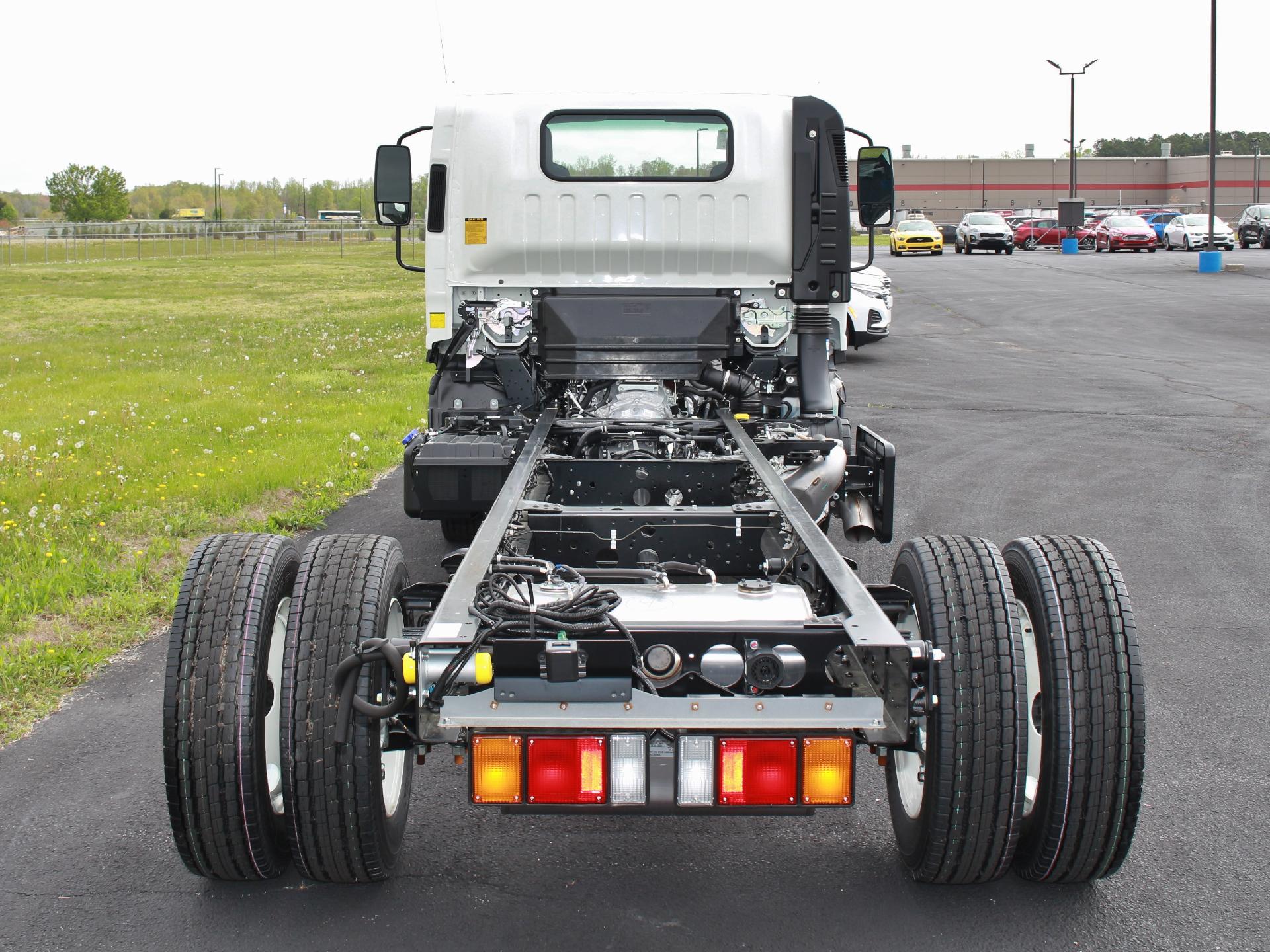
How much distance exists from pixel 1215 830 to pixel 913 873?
3.52ft

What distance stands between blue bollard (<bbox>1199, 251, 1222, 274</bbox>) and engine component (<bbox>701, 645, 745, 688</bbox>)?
33.1m

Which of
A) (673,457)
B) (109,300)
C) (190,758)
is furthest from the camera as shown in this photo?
(109,300)

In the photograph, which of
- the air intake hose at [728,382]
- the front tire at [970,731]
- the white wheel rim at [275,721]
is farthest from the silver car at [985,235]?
the white wheel rim at [275,721]

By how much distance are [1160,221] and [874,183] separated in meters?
49.3

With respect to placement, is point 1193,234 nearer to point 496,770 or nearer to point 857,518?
point 857,518

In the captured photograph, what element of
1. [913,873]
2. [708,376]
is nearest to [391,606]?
[913,873]

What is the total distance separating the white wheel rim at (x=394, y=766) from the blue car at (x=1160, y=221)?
50065 millimetres

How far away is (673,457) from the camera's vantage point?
5.44 metres

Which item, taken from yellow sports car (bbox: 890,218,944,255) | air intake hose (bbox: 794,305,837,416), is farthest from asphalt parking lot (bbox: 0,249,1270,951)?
yellow sports car (bbox: 890,218,944,255)

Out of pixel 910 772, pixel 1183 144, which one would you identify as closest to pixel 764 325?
pixel 910 772

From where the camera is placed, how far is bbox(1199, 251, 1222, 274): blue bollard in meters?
32.3

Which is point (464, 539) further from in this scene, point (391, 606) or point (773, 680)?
point (773, 680)

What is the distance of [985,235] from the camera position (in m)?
45.3

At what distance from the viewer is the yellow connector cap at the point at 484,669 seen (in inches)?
115
